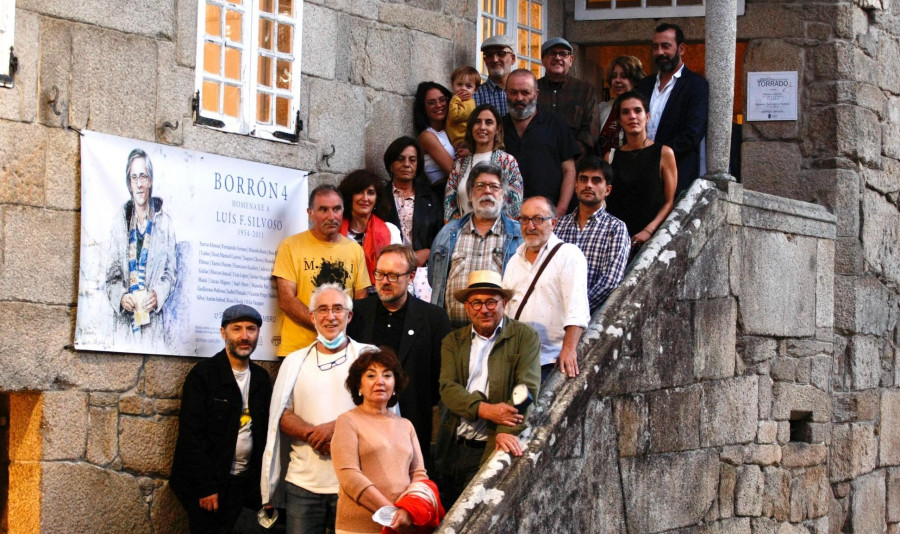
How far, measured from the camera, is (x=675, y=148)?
923 cm

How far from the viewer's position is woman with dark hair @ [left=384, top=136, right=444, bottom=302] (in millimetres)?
8742

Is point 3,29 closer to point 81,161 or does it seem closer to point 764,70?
point 81,161

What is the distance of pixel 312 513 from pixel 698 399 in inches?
107

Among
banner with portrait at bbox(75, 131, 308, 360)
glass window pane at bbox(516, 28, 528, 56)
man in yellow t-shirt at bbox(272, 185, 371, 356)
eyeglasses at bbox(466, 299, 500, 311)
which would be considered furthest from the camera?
glass window pane at bbox(516, 28, 528, 56)

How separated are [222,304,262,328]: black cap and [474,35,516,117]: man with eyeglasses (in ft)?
9.23

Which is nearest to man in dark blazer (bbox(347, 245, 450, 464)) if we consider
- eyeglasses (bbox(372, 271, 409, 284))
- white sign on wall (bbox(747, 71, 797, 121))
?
eyeglasses (bbox(372, 271, 409, 284))

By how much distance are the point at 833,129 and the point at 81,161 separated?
6.00m

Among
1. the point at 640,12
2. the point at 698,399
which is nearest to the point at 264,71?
the point at 698,399

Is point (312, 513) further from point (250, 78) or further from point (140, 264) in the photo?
point (250, 78)

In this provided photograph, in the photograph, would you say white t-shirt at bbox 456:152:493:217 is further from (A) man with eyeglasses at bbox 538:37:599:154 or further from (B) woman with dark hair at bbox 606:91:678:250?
(A) man with eyeglasses at bbox 538:37:599:154

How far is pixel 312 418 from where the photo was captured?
707 centimetres

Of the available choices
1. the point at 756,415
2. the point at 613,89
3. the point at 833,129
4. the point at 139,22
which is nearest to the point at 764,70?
the point at 833,129

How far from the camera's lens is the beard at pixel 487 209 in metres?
7.91

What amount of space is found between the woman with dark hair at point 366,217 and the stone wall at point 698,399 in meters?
1.43
